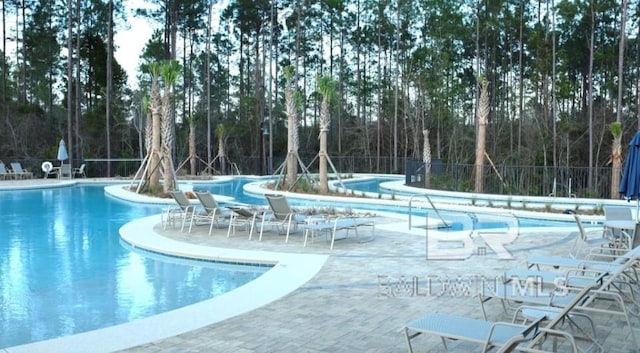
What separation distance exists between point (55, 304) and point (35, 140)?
1070 inches

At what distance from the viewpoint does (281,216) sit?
29.7ft

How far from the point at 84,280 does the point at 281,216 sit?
3.28 metres

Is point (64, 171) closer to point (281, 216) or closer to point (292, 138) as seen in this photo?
point (292, 138)

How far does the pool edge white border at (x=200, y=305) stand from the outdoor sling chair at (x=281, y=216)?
130cm

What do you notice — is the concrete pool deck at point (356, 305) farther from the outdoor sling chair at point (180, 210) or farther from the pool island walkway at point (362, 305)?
the outdoor sling chair at point (180, 210)

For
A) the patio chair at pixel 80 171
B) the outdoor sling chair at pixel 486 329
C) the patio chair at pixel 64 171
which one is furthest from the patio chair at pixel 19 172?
the outdoor sling chair at pixel 486 329

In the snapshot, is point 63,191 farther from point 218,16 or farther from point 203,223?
point 218,16

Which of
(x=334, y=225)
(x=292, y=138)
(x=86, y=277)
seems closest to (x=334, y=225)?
(x=334, y=225)

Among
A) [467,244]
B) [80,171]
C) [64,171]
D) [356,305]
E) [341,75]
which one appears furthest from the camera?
[341,75]

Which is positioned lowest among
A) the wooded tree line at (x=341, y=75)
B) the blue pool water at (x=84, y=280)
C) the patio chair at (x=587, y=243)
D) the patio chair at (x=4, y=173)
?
the blue pool water at (x=84, y=280)

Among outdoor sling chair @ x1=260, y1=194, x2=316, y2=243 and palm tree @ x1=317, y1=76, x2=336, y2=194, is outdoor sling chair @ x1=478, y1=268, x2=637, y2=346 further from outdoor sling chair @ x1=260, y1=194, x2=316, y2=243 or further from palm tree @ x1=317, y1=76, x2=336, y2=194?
palm tree @ x1=317, y1=76, x2=336, y2=194

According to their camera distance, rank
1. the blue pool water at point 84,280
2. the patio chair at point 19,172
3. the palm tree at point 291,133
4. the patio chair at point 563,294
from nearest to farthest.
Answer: the patio chair at point 563,294 → the blue pool water at point 84,280 → the palm tree at point 291,133 → the patio chair at point 19,172

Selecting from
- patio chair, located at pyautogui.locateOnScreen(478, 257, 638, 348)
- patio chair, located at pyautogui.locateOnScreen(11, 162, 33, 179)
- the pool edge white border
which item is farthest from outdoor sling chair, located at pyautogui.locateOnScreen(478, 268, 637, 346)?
patio chair, located at pyautogui.locateOnScreen(11, 162, 33, 179)

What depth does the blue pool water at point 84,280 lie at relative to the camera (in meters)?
5.10
